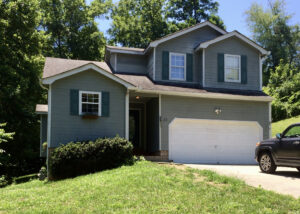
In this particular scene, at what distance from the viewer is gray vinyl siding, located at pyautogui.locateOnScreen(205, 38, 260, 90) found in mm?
16345

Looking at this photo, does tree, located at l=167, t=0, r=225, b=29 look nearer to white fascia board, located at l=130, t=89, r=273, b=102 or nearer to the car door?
white fascia board, located at l=130, t=89, r=273, b=102

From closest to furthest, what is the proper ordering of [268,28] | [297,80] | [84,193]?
[84,193] → [297,80] → [268,28]

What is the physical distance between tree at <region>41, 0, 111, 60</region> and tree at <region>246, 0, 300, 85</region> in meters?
20.0

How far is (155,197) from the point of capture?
23.8ft

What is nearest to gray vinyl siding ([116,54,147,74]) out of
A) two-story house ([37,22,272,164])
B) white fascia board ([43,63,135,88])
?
two-story house ([37,22,272,164])

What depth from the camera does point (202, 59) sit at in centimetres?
1634

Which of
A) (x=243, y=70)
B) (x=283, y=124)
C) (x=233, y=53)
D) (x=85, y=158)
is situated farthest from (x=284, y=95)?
(x=85, y=158)

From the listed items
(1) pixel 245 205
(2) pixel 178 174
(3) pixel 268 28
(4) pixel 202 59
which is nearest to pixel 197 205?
(1) pixel 245 205

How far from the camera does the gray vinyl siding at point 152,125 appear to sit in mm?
15087

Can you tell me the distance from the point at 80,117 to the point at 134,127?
478 centimetres

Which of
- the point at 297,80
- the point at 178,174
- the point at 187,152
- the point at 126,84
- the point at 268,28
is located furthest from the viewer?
the point at 268,28

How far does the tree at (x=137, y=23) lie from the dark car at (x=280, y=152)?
72.6 feet

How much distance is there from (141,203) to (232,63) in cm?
1174

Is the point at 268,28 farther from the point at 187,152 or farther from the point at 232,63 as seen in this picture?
the point at 187,152
